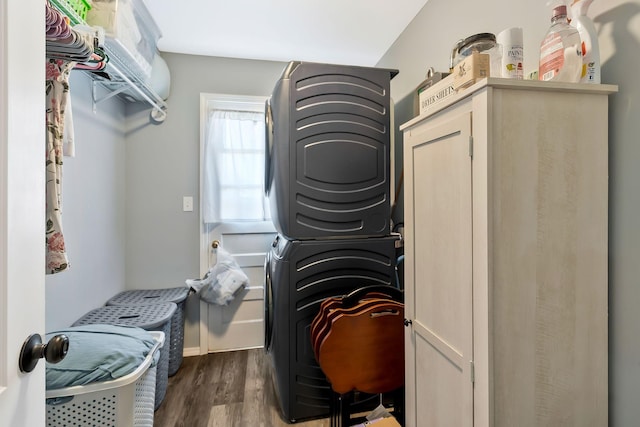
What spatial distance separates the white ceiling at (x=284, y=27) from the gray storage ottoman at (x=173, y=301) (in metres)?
1.92

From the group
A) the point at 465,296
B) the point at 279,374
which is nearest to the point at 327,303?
the point at 279,374

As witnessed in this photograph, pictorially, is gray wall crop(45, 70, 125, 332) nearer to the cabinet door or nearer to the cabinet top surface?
the cabinet door

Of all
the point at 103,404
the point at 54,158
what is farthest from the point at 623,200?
the point at 103,404

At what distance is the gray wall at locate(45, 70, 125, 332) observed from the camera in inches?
68.2

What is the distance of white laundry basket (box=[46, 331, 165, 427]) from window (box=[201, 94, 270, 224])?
1.59 meters

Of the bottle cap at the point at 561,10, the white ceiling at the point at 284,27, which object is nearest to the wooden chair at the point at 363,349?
the bottle cap at the point at 561,10

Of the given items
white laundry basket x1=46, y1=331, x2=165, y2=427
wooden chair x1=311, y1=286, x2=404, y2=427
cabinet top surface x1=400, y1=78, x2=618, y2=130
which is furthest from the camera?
wooden chair x1=311, y1=286, x2=404, y2=427

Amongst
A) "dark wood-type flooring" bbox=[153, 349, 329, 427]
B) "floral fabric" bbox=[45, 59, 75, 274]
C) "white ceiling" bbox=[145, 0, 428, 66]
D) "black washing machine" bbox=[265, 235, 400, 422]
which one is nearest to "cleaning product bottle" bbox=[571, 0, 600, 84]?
"black washing machine" bbox=[265, 235, 400, 422]

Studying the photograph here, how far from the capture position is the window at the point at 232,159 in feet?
8.83

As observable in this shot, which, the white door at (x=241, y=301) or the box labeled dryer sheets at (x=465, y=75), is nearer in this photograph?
the box labeled dryer sheets at (x=465, y=75)

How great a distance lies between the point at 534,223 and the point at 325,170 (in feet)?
3.73

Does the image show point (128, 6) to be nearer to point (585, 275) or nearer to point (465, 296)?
point (465, 296)

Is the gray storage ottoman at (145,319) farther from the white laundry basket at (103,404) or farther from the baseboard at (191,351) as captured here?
the white laundry basket at (103,404)

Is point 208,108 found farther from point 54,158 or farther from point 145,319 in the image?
point 54,158
